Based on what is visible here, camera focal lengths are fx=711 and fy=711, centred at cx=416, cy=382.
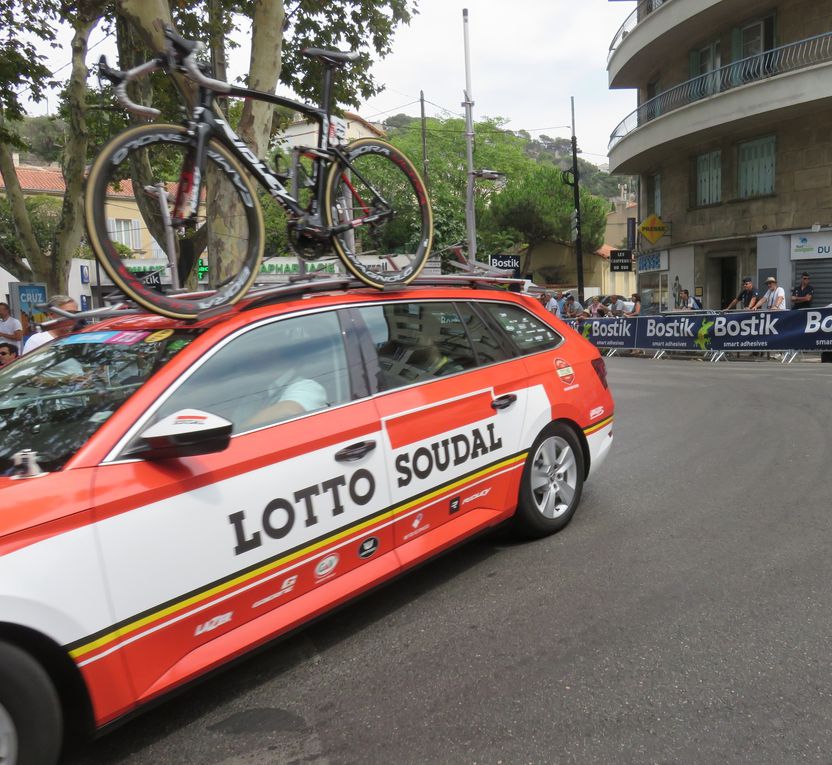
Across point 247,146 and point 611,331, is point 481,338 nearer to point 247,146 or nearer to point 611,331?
point 247,146

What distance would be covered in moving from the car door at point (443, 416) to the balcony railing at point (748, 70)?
18948 mm

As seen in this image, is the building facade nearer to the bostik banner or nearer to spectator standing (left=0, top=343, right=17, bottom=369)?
the bostik banner

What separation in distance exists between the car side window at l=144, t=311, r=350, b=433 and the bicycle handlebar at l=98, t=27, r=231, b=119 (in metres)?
1.32

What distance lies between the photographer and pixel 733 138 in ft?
70.5

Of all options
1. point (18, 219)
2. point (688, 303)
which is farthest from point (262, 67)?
point (688, 303)

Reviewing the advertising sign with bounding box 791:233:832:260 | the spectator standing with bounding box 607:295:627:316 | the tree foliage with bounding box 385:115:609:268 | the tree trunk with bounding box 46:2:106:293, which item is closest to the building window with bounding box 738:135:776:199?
the advertising sign with bounding box 791:233:832:260

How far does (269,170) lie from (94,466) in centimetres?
217

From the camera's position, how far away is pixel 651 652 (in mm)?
2996

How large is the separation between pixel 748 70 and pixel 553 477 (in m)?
20.2

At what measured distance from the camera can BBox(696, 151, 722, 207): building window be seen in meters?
22.2

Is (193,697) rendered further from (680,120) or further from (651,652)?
(680,120)

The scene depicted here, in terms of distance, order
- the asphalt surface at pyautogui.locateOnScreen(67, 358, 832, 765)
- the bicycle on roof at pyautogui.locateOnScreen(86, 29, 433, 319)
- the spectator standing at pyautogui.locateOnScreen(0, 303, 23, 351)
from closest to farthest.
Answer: the asphalt surface at pyautogui.locateOnScreen(67, 358, 832, 765) → the bicycle on roof at pyautogui.locateOnScreen(86, 29, 433, 319) → the spectator standing at pyautogui.locateOnScreen(0, 303, 23, 351)

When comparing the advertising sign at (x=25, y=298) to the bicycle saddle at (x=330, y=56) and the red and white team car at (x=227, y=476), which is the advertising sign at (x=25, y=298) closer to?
the bicycle saddle at (x=330, y=56)

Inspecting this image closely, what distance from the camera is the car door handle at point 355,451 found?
9.75 feet
